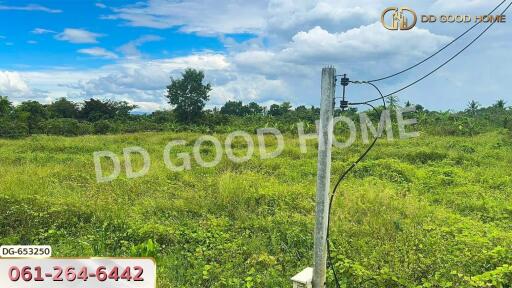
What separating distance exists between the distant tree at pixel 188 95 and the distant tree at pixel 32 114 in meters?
9.33

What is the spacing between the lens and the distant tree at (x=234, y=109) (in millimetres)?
38656

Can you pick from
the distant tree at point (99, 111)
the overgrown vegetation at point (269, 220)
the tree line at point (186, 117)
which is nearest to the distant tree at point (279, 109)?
the tree line at point (186, 117)

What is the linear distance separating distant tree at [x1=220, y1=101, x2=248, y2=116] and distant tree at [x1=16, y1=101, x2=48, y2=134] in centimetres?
1608

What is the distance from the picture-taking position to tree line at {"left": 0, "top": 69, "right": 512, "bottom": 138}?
22.0m

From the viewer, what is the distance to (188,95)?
32500 mm

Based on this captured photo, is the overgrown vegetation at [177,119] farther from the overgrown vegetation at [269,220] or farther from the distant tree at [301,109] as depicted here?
the overgrown vegetation at [269,220]

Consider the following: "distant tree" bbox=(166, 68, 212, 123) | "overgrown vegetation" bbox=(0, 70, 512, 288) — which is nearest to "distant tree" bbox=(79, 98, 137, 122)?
"distant tree" bbox=(166, 68, 212, 123)

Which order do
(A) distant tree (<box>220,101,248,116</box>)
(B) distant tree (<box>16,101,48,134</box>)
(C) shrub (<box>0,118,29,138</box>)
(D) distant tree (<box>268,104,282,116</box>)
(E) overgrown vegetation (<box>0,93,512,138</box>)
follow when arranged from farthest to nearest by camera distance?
1. (A) distant tree (<box>220,101,248,116</box>)
2. (D) distant tree (<box>268,104,282,116</box>)
3. (B) distant tree (<box>16,101,48,134</box>)
4. (E) overgrown vegetation (<box>0,93,512,138</box>)
5. (C) shrub (<box>0,118,29,138</box>)

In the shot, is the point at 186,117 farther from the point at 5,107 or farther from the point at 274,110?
the point at 5,107

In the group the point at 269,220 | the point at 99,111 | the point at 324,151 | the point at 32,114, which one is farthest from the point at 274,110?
the point at 324,151

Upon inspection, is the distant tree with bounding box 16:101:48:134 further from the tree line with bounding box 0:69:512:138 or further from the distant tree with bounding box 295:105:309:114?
the distant tree with bounding box 295:105:309:114

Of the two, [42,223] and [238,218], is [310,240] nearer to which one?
[238,218]

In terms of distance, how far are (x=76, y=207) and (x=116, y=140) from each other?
11755mm

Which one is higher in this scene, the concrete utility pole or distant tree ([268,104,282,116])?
distant tree ([268,104,282,116])
